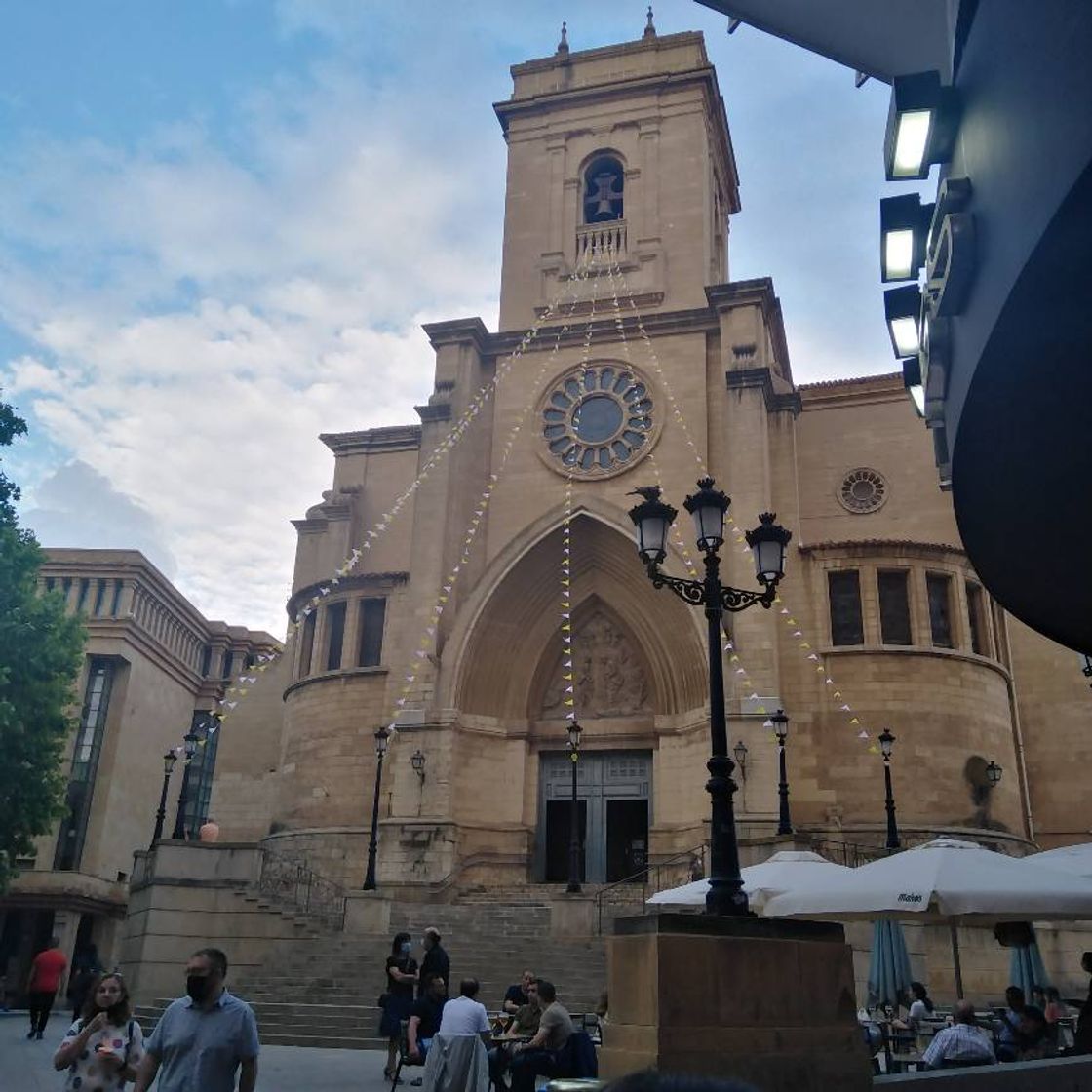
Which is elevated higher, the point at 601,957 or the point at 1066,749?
the point at 1066,749

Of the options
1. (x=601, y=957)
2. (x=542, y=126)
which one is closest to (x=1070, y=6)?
(x=601, y=957)

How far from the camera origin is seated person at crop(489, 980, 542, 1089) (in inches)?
398

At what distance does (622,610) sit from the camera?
27.5 metres

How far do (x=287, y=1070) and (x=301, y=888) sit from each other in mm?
13128

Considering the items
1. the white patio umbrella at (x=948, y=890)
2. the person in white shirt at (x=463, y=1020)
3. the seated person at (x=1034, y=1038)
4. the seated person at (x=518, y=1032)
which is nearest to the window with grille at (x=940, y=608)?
the white patio umbrella at (x=948, y=890)

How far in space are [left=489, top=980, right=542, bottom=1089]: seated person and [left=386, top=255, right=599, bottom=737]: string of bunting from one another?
14683 millimetres

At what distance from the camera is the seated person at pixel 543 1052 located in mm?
8445

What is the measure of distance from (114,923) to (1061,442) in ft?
130

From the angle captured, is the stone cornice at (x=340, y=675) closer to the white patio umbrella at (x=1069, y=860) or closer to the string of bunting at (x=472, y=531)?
the string of bunting at (x=472, y=531)

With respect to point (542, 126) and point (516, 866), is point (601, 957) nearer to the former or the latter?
point (516, 866)

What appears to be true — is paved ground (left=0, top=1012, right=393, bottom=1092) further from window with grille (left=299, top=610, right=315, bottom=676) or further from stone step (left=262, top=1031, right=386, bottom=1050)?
window with grille (left=299, top=610, right=315, bottom=676)

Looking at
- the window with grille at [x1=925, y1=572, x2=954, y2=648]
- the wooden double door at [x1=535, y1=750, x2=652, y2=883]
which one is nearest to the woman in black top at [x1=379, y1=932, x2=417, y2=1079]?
the wooden double door at [x1=535, y1=750, x2=652, y2=883]

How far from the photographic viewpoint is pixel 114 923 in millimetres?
37812

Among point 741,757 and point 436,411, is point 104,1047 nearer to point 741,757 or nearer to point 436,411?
point 741,757
